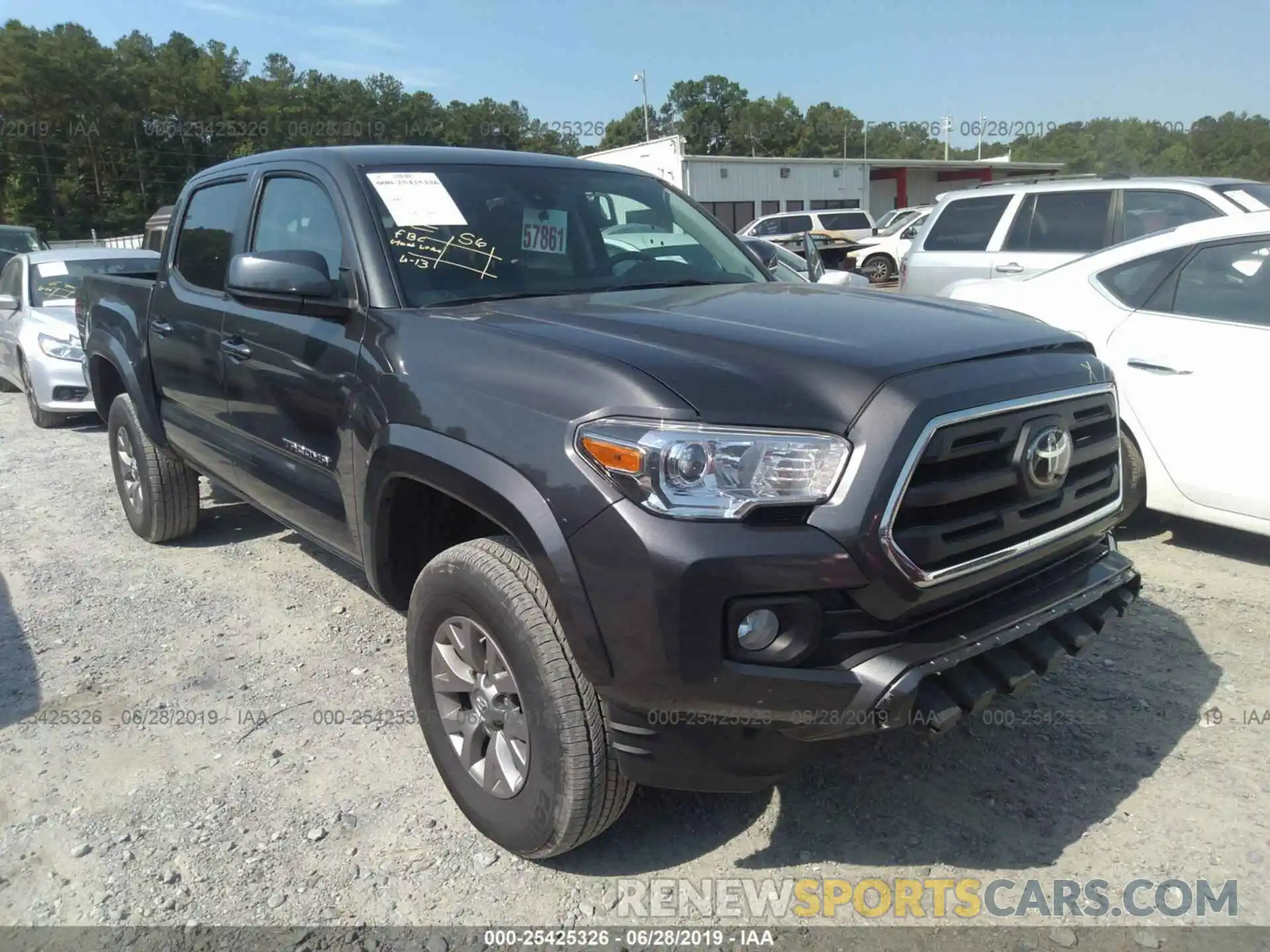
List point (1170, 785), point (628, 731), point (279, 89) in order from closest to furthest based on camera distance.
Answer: point (628, 731), point (1170, 785), point (279, 89)

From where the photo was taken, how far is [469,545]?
2.52 meters

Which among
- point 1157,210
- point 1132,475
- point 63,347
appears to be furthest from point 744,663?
point 63,347

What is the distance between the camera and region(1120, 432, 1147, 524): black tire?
4.45 m

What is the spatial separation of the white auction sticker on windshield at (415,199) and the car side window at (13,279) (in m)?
8.10

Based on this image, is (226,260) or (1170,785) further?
(226,260)

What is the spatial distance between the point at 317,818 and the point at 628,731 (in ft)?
4.09

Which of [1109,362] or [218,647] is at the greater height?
[1109,362]

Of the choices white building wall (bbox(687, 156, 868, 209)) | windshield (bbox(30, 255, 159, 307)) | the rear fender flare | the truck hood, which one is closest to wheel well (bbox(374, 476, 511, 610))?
the truck hood

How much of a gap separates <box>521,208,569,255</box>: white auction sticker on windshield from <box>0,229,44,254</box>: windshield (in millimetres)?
13649

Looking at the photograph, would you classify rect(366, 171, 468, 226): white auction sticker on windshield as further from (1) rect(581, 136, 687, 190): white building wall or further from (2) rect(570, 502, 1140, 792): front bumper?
(1) rect(581, 136, 687, 190): white building wall

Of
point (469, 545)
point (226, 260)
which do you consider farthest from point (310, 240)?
point (469, 545)

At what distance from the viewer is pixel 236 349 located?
365 centimetres

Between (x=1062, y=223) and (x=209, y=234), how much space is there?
267 inches

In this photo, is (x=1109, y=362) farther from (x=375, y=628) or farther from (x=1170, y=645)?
(x=375, y=628)
